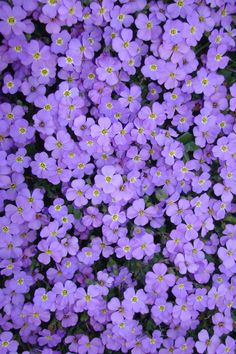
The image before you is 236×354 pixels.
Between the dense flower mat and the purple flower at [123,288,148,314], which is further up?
the dense flower mat

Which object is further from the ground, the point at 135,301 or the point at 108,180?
the point at 108,180

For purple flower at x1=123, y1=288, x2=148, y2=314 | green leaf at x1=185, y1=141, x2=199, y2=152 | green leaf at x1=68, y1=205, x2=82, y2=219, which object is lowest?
purple flower at x1=123, y1=288, x2=148, y2=314

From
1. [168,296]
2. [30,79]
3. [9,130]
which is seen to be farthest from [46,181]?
[168,296]

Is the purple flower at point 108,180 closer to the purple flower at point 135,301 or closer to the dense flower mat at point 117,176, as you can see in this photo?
the dense flower mat at point 117,176

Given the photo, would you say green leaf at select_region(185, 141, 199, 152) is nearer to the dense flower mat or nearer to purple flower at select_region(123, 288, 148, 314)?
the dense flower mat

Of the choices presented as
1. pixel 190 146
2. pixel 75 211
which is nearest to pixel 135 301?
pixel 75 211

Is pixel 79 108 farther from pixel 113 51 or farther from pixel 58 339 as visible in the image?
pixel 58 339

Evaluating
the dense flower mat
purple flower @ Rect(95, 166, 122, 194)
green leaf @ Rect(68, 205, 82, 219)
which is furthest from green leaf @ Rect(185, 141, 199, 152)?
green leaf @ Rect(68, 205, 82, 219)

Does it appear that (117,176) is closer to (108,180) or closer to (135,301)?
(108,180)
